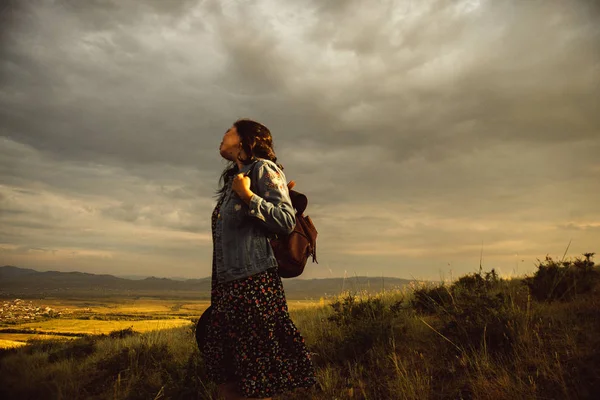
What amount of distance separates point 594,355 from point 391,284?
6590 mm

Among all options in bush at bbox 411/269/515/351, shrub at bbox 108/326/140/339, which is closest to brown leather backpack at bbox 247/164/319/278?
bush at bbox 411/269/515/351

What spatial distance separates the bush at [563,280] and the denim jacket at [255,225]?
18.5 feet

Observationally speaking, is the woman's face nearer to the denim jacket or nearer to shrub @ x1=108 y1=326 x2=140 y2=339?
the denim jacket

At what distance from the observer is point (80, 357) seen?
734 centimetres

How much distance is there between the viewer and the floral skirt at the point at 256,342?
2.56 m

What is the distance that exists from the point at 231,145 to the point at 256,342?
1.59m

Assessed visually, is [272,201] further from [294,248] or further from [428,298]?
[428,298]

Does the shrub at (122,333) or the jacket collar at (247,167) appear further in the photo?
the shrub at (122,333)

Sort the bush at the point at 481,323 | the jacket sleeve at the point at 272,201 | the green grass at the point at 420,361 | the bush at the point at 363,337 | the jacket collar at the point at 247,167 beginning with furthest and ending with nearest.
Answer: the bush at the point at 363,337 < the bush at the point at 481,323 < the green grass at the point at 420,361 < the jacket collar at the point at 247,167 < the jacket sleeve at the point at 272,201

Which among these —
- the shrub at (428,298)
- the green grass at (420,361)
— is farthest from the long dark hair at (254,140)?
the shrub at (428,298)

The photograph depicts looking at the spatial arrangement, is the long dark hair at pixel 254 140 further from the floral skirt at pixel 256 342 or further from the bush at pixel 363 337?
the bush at pixel 363 337

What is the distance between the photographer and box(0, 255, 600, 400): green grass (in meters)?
3.28

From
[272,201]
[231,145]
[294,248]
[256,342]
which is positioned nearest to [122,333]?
[256,342]

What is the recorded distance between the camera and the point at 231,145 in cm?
301
